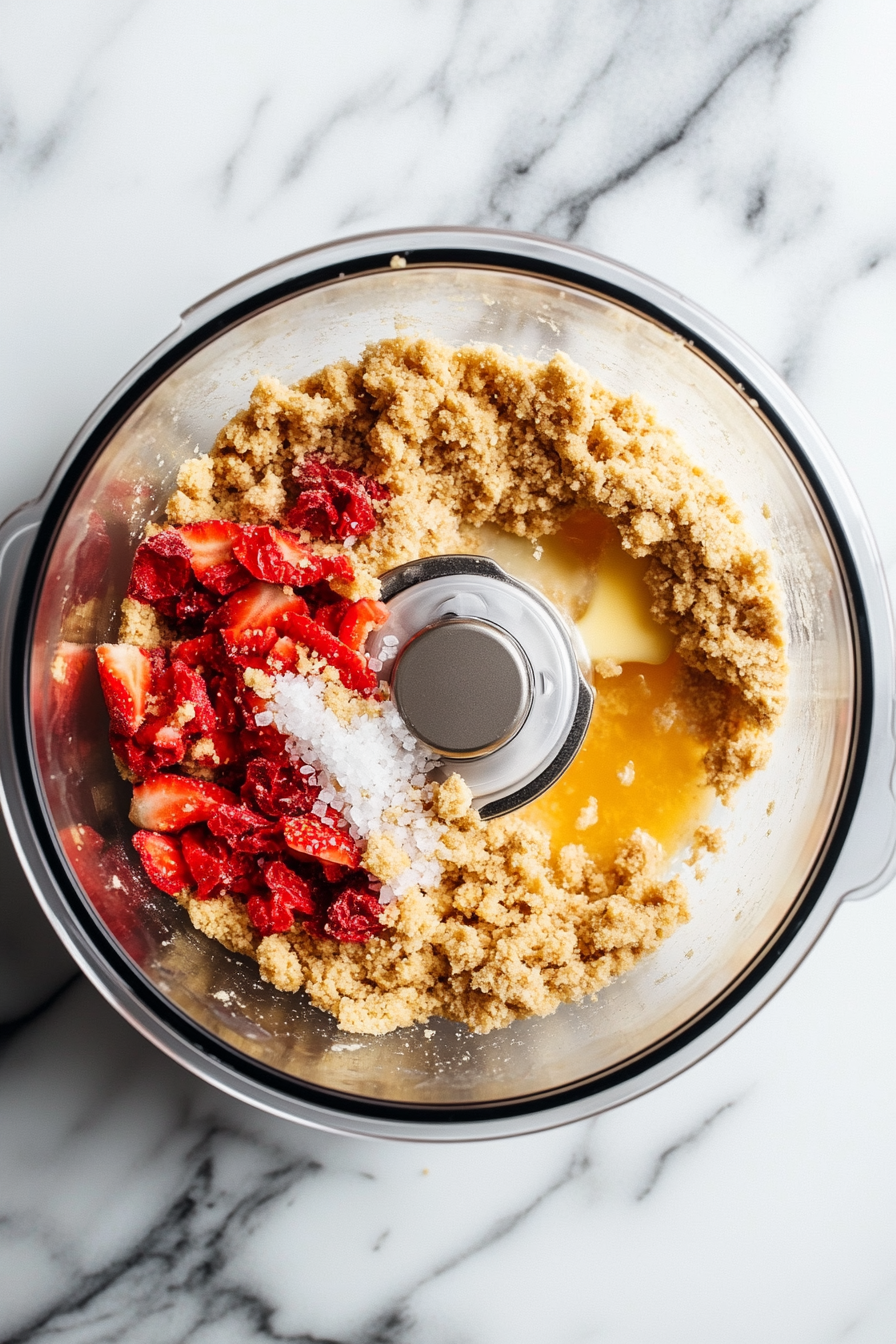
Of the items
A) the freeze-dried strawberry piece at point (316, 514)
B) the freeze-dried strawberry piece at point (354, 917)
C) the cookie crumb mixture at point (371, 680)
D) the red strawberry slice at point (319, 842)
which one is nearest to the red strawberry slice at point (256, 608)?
the cookie crumb mixture at point (371, 680)

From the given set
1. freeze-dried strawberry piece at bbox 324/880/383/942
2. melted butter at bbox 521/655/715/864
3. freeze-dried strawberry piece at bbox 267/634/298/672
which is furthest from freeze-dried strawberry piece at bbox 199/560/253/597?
melted butter at bbox 521/655/715/864

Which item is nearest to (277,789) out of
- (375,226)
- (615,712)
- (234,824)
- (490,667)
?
(234,824)

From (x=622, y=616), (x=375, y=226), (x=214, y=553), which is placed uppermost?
(x=375, y=226)

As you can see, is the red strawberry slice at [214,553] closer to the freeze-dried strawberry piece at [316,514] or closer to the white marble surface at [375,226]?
the freeze-dried strawberry piece at [316,514]

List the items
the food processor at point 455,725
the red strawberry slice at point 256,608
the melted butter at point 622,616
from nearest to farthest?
the food processor at point 455,725
the red strawberry slice at point 256,608
the melted butter at point 622,616

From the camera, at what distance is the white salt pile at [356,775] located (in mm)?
1494

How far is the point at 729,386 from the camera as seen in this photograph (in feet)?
4.89

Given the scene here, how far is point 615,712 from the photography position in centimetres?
169

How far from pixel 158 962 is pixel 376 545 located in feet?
2.45

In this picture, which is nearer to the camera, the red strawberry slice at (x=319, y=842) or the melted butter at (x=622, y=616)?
the red strawberry slice at (x=319, y=842)

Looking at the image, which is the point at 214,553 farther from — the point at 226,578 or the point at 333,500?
the point at 333,500

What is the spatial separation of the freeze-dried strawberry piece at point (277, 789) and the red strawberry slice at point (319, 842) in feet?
0.09

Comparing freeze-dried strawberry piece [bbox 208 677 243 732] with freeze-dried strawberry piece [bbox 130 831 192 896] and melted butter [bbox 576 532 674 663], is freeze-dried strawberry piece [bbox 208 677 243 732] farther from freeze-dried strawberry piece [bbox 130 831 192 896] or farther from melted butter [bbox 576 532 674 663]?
melted butter [bbox 576 532 674 663]

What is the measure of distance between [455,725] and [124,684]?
1.73ft
